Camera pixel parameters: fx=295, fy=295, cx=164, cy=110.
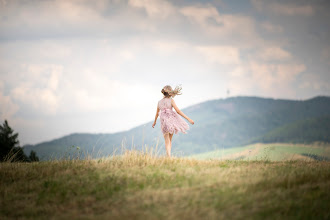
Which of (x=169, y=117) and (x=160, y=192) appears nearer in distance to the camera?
(x=160, y=192)

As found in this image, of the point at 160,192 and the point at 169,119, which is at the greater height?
the point at 169,119

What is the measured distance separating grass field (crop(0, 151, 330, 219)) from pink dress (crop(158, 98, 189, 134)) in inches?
80.7

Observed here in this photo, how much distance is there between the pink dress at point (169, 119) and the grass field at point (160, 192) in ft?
6.72

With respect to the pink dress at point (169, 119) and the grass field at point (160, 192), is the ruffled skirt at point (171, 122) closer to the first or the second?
the pink dress at point (169, 119)

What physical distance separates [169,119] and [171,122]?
147 mm

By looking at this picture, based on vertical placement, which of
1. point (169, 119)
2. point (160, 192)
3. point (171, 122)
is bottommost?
point (160, 192)

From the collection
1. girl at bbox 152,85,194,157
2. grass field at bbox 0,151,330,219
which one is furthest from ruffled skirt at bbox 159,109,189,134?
grass field at bbox 0,151,330,219

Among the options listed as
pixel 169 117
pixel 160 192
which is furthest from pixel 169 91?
pixel 160 192

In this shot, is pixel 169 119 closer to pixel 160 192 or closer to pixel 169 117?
pixel 169 117

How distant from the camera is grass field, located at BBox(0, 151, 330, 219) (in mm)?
5930

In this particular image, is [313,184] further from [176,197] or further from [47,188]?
[47,188]

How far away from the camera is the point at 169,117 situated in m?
11.9

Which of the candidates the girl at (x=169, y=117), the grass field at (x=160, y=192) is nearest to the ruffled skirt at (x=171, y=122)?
the girl at (x=169, y=117)

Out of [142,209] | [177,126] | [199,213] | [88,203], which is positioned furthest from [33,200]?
[177,126]
